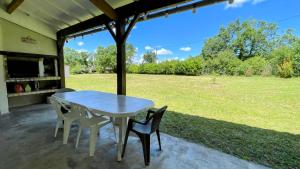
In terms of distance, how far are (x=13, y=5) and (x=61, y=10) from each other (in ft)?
3.51

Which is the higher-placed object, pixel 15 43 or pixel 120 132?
pixel 15 43

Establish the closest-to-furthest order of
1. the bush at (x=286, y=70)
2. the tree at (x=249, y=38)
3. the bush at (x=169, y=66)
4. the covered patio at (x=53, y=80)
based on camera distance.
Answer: the covered patio at (x=53, y=80), the bush at (x=286, y=70), the bush at (x=169, y=66), the tree at (x=249, y=38)

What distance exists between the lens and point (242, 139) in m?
2.57

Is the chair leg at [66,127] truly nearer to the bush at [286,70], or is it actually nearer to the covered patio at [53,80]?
the covered patio at [53,80]

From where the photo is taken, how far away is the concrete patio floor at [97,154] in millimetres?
1863

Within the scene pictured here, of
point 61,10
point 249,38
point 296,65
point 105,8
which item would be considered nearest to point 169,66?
point 296,65

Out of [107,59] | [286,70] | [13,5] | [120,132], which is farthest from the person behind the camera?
[107,59]

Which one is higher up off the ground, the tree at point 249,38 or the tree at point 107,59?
the tree at point 249,38

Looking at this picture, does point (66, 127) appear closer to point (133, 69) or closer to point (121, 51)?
point (121, 51)

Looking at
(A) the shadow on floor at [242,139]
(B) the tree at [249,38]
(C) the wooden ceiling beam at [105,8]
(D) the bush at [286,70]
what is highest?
(B) the tree at [249,38]

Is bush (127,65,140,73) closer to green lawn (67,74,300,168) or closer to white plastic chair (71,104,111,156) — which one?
green lawn (67,74,300,168)

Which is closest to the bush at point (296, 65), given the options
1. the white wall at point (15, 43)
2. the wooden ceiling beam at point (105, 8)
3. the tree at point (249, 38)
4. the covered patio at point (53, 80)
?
the tree at point (249, 38)

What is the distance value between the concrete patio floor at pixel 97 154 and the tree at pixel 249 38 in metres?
17.7

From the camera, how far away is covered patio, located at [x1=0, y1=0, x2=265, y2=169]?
1.97m
